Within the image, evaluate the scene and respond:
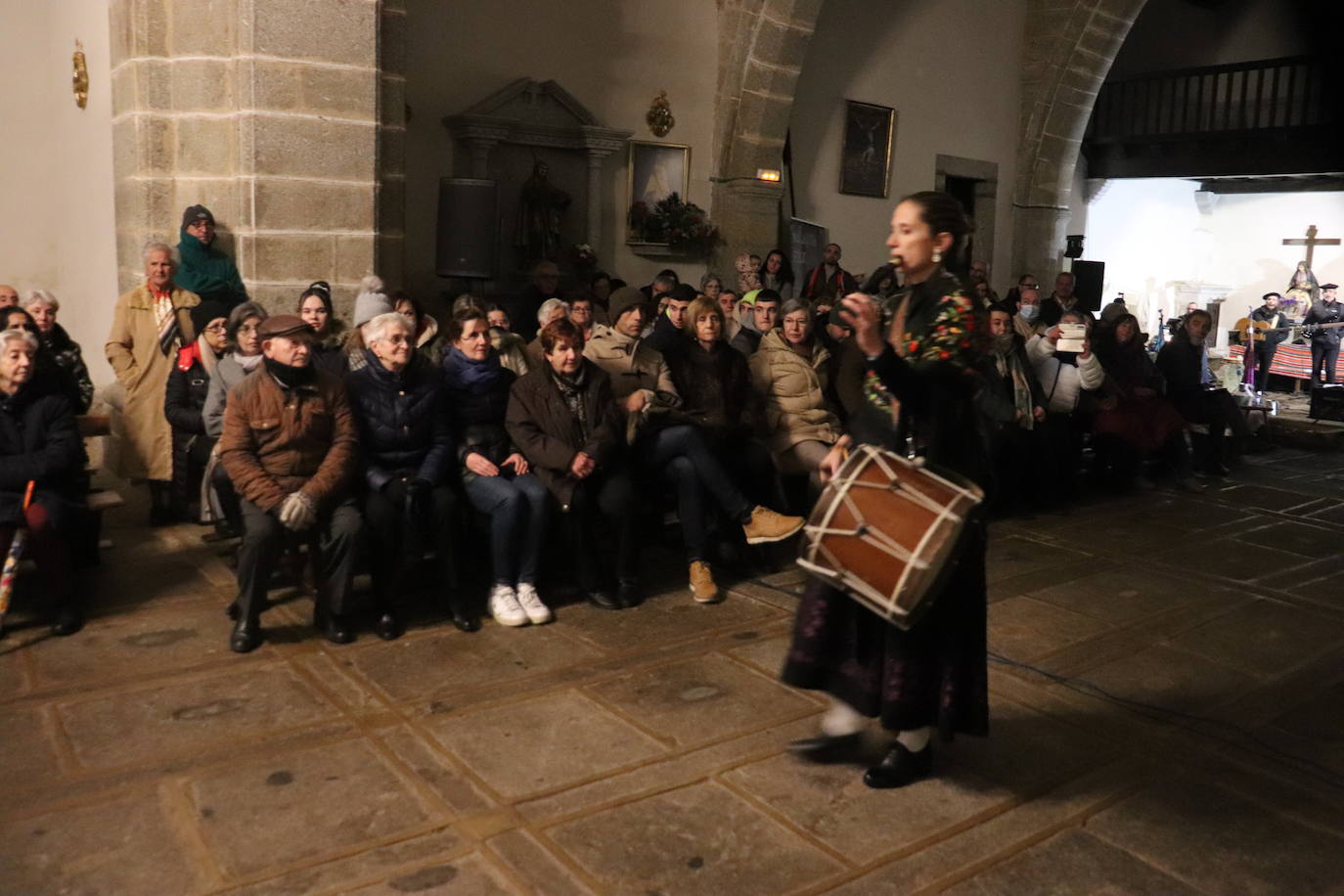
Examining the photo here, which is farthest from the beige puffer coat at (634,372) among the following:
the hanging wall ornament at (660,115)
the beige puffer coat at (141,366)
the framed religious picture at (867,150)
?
the framed religious picture at (867,150)

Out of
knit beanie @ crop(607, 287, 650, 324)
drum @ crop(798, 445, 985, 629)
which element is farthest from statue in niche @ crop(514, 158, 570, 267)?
drum @ crop(798, 445, 985, 629)

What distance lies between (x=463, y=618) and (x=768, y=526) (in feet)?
4.54

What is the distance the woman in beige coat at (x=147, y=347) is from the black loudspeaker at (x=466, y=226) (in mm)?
1977

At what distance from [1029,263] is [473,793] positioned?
38.8 ft

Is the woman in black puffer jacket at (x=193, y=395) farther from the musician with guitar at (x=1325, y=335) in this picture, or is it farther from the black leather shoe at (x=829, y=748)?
the musician with guitar at (x=1325, y=335)

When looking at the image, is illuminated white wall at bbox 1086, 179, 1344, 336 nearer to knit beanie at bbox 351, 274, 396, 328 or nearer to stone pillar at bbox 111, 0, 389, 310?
stone pillar at bbox 111, 0, 389, 310

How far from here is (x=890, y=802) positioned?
297 cm

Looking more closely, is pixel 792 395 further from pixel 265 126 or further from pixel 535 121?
pixel 535 121

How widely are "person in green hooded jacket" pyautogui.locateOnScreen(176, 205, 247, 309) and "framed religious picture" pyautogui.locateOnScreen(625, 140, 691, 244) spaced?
13.7 ft

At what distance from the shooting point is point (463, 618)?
14.0ft

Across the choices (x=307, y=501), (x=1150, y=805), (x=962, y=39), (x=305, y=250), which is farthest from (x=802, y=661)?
(x=962, y=39)

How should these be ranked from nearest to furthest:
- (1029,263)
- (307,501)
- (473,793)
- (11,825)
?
1. (11,825)
2. (473,793)
3. (307,501)
4. (1029,263)

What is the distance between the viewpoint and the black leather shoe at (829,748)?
3.15 meters

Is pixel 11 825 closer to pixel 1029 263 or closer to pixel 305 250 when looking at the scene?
pixel 305 250
